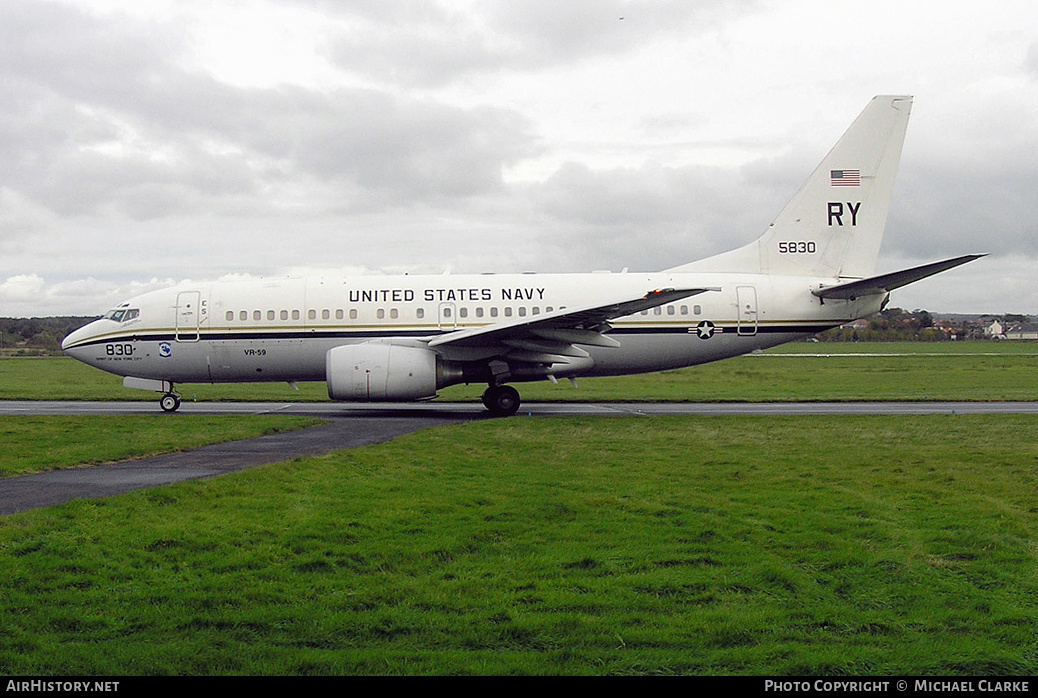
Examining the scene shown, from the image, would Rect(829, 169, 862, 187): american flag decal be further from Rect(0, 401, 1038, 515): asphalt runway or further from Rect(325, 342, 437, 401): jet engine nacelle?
Rect(325, 342, 437, 401): jet engine nacelle

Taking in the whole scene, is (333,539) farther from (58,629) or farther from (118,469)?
(118,469)

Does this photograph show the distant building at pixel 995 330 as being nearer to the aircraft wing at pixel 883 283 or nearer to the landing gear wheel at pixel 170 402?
the aircraft wing at pixel 883 283

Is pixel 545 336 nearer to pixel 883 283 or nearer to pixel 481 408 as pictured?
pixel 481 408

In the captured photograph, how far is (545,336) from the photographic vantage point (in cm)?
2039

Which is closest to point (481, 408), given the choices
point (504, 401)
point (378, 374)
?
point (504, 401)

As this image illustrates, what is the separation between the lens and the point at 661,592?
5895mm

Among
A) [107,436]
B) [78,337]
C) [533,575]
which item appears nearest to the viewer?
[533,575]

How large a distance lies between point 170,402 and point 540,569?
19369 millimetres

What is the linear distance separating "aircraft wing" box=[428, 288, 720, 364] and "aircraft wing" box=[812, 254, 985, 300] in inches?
176

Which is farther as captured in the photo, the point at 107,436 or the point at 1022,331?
the point at 1022,331

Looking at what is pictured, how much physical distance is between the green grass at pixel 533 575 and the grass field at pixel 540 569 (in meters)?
0.02

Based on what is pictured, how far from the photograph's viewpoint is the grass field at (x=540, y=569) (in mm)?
4777

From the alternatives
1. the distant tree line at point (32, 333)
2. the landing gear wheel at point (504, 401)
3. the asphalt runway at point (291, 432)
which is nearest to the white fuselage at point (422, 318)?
the landing gear wheel at point (504, 401)

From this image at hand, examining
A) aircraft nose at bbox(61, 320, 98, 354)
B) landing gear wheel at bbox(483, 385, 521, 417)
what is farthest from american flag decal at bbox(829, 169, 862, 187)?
aircraft nose at bbox(61, 320, 98, 354)
